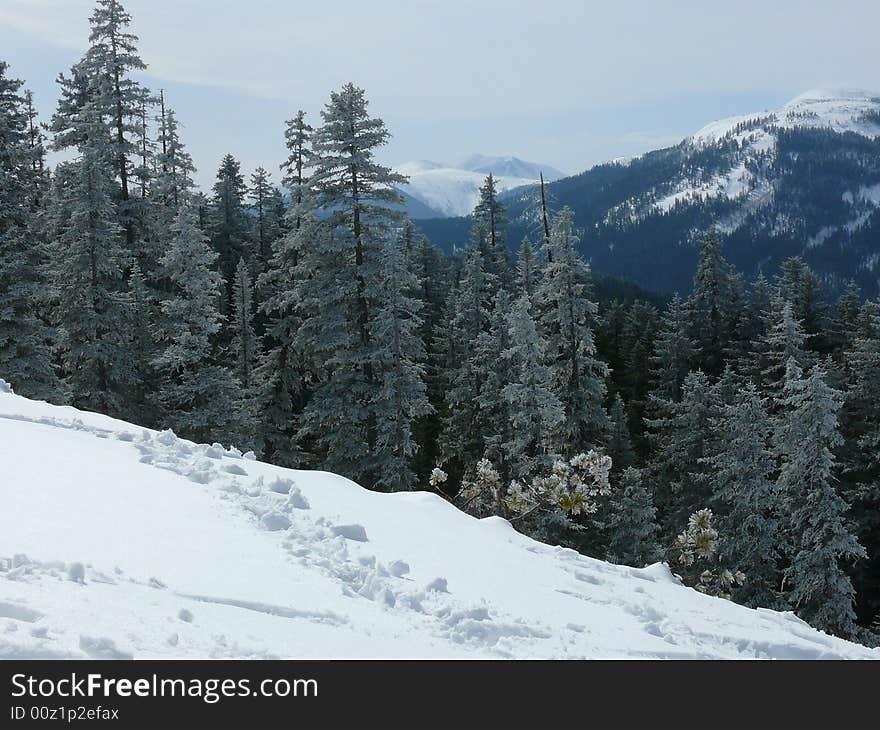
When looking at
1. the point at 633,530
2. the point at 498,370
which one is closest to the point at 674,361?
the point at 498,370

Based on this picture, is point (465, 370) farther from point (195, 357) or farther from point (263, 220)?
point (263, 220)

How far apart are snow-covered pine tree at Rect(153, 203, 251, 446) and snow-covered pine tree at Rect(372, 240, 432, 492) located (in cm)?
517

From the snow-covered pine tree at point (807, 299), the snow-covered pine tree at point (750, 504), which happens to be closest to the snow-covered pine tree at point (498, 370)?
the snow-covered pine tree at point (750, 504)

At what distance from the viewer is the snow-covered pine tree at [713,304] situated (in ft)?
159

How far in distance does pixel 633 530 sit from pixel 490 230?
31176 mm

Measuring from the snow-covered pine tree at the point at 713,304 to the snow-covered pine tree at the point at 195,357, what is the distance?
3662 centimetres

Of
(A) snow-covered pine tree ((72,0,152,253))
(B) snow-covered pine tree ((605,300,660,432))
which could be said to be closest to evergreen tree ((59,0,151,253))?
(A) snow-covered pine tree ((72,0,152,253))

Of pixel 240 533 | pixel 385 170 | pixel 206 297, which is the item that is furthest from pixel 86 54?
pixel 240 533

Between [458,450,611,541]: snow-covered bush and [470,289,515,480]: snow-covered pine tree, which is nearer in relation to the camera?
[458,450,611,541]: snow-covered bush

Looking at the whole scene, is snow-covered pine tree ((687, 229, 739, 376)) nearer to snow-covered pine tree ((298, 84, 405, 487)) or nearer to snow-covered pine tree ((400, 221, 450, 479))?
snow-covered pine tree ((400, 221, 450, 479))

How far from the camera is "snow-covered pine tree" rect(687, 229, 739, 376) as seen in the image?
4853 centimetres
